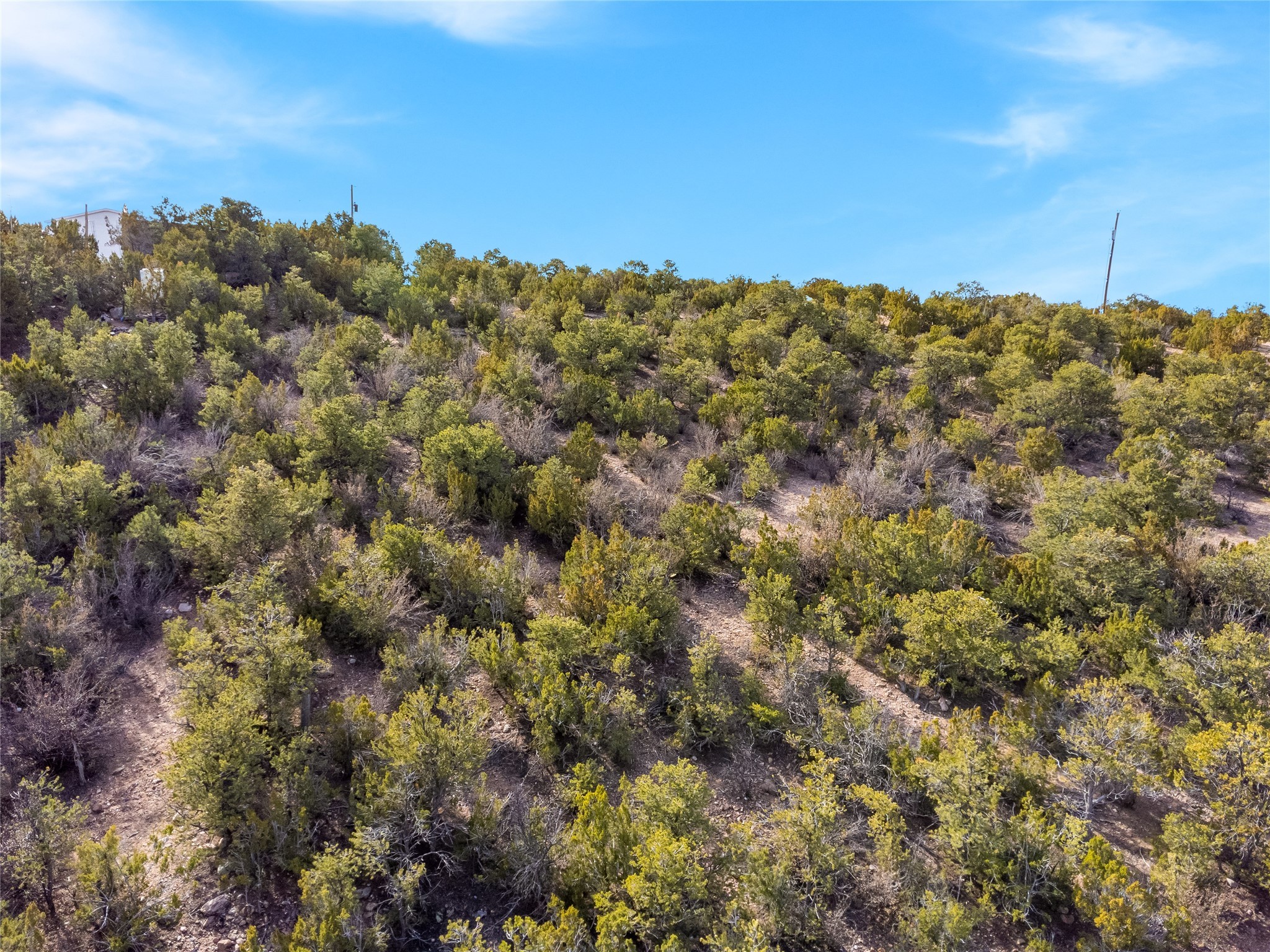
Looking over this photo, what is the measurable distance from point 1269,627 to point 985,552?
3.46m

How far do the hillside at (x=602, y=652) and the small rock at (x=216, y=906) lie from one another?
0.04 m

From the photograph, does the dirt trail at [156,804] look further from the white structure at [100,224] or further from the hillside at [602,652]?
the white structure at [100,224]

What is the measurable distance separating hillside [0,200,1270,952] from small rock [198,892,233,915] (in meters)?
0.04

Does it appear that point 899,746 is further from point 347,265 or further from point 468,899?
point 347,265

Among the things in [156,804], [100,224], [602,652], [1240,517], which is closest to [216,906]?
[156,804]

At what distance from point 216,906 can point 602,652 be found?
438 centimetres

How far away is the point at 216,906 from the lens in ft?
18.7

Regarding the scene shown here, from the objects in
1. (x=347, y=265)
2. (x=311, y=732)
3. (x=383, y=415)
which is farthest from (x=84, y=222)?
(x=311, y=732)

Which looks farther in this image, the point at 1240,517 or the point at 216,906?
the point at 1240,517

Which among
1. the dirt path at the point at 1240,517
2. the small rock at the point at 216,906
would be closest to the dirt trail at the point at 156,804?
the small rock at the point at 216,906

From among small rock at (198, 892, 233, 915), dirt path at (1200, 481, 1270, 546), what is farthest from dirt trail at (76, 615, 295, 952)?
dirt path at (1200, 481, 1270, 546)

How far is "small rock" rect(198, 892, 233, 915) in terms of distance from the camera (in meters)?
5.67

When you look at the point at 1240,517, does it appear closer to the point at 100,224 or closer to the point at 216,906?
the point at 216,906

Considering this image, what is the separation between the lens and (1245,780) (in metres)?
6.61
